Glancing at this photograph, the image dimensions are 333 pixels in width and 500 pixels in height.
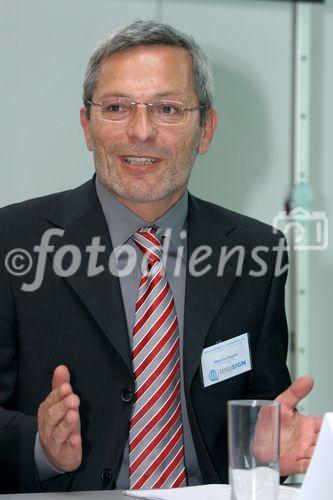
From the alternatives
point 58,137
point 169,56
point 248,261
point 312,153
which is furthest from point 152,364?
point 312,153

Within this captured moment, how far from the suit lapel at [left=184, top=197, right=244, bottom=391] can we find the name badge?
0.18 ft

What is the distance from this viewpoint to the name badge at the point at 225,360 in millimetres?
2422

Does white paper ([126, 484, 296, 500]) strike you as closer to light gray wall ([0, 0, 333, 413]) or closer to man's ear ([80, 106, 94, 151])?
man's ear ([80, 106, 94, 151])

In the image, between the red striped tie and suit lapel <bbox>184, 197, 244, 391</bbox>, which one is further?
suit lapel <bbox>184, 197, 244, 391</bbox>

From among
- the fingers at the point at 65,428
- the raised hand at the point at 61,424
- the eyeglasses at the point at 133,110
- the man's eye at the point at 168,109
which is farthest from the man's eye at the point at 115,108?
the fingers at the point at 65,428

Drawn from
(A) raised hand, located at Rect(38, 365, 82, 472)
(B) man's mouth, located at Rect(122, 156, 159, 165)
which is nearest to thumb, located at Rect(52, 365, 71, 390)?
(A) raised hand, located at Rect(38, 365, 82, 472)

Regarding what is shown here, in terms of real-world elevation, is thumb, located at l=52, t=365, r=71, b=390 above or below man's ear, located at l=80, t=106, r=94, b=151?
below

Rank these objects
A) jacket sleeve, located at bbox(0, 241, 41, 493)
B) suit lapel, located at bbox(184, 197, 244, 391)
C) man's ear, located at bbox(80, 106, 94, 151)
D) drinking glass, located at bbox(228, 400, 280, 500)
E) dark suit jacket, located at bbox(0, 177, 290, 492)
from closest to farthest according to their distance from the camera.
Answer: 1. drinking glass, located at bbox(228, 400, 280, 500)
2. jacket sleeve, located at bbox(0, 241, 41, 493)
3. dark suit jacket, located at bbox(0, 177, 290, 492)
4. suit lapel, located at bbox(184, 197, 244, 391)
5. man's ear, located at bbox(80, 106, 94, 151)

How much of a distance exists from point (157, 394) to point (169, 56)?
94 centimetres

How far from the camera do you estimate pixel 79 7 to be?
360cm

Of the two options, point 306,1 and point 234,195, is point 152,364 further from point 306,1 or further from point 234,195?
point 306,1

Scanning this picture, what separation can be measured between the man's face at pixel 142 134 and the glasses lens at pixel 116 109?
0.05 feet

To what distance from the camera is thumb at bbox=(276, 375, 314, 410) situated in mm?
2021

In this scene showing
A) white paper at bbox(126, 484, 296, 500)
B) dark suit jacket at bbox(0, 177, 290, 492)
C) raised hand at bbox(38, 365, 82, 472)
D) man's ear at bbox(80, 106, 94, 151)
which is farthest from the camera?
man's ear at bbox(80, 106, 94, 151)
